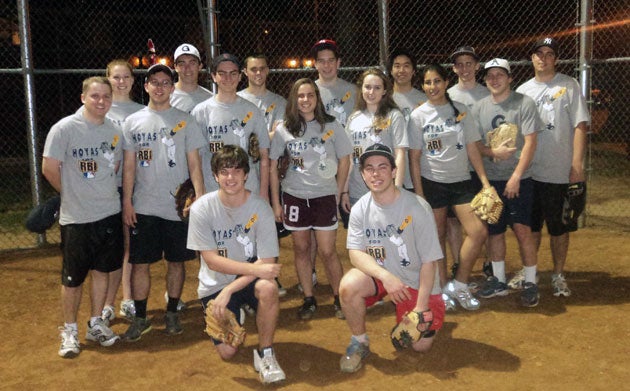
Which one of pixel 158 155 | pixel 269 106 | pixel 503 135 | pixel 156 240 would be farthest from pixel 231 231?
pixel 503 135

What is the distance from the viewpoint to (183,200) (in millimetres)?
5223

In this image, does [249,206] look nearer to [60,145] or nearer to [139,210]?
[139,210]

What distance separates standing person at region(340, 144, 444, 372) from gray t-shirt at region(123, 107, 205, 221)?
155 centimetres

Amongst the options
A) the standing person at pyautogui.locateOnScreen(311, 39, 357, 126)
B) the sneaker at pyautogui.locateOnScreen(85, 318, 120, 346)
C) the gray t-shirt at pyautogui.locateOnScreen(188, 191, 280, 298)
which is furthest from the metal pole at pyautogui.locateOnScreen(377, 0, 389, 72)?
the sneaker at pyautogui.locateOnScreen(85, 318, 120, 346)

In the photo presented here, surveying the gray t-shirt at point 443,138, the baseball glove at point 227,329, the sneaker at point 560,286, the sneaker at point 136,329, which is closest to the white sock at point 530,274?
the sneaker at point 560,286

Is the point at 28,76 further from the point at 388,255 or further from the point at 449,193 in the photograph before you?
the point at 388,255

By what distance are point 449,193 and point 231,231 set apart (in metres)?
2.04

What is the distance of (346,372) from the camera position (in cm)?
447

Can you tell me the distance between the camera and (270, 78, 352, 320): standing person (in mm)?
5527

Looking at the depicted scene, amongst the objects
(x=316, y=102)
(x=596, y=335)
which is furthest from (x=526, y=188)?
(x=316, y=102)

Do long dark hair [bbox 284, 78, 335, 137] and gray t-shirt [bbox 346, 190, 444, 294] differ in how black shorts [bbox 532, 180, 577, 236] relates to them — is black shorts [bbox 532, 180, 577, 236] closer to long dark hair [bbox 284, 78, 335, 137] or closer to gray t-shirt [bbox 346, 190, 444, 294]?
gray t-shirt [bbox 346, 190, 444, 294]

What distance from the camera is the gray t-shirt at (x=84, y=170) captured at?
195 inches

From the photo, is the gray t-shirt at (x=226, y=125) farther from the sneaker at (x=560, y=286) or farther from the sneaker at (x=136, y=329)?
the sneaker at (x=560, y=286)

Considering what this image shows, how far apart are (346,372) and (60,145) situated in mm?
2660
